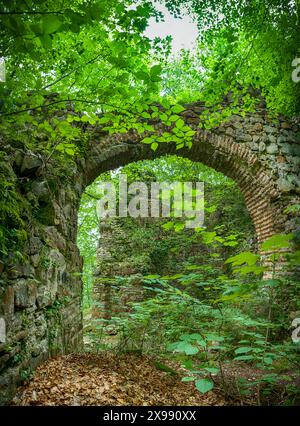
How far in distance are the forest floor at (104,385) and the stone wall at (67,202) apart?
143 millimetres

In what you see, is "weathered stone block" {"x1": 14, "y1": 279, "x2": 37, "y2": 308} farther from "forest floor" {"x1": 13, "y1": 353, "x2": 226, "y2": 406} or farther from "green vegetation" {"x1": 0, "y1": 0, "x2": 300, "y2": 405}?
"forest floor" {"x1": 13, "y1": 353, "x2": 226, "y2": 406}

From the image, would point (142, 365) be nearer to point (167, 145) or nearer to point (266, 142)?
point (167, 145)

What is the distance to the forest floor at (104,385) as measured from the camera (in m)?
2.16

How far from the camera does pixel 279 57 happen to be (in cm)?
513

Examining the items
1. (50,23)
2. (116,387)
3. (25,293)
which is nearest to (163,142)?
(25,293)

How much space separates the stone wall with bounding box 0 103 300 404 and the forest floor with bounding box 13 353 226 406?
14 cm

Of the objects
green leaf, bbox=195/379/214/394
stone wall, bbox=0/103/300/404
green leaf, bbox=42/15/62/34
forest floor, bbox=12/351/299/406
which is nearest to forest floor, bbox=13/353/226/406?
forest floor, bbox=12/351/299/406

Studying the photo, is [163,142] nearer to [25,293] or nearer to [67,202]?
[67,202]

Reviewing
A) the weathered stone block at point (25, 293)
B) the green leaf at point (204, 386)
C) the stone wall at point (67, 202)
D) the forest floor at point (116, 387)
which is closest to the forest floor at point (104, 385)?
the forest floor at point (116, 387)

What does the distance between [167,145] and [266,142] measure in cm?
216

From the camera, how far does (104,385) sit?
2.50m

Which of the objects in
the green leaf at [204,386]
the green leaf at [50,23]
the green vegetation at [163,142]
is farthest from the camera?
the green vegetation at [163,142]

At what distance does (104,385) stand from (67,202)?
2584mm

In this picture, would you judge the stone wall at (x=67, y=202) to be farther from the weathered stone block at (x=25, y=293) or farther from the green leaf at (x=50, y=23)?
the green leaf at (x=50, y=23)
